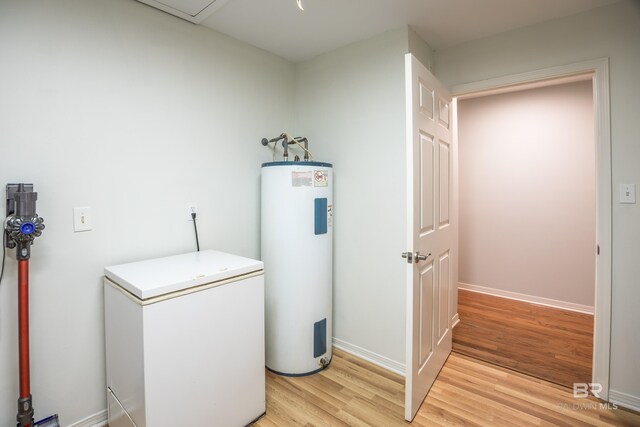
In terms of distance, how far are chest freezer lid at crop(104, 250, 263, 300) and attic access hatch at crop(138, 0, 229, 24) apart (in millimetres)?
1452

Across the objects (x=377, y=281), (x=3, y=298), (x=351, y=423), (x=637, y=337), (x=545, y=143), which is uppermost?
(x=545, y=143)

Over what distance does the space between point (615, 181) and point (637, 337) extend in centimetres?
89

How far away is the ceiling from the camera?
1842mm

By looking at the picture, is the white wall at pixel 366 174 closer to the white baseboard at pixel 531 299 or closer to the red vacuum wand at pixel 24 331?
the red vacuum wand at pixel 24 331

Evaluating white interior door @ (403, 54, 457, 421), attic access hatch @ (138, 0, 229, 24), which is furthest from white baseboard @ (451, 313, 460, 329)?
attic access hatch @ (138, 0, 229, 24)

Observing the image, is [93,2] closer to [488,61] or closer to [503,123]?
[488,61]

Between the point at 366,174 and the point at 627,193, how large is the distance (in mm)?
1515

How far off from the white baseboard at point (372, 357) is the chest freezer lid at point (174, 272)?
3.92 ft

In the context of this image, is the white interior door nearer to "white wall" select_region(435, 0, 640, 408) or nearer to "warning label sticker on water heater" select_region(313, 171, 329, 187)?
"warning label sticker on water heater" select_region(313, 171, 329, 187)

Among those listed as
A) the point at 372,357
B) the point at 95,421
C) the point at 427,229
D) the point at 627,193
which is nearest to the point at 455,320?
the point at 372,357

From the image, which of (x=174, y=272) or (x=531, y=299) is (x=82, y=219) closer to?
(x=174, y=272)

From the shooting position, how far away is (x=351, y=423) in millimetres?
Answer: 1728

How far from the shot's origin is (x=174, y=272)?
5.11ft

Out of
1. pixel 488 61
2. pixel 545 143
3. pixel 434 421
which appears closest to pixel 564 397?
pixel 434 421
